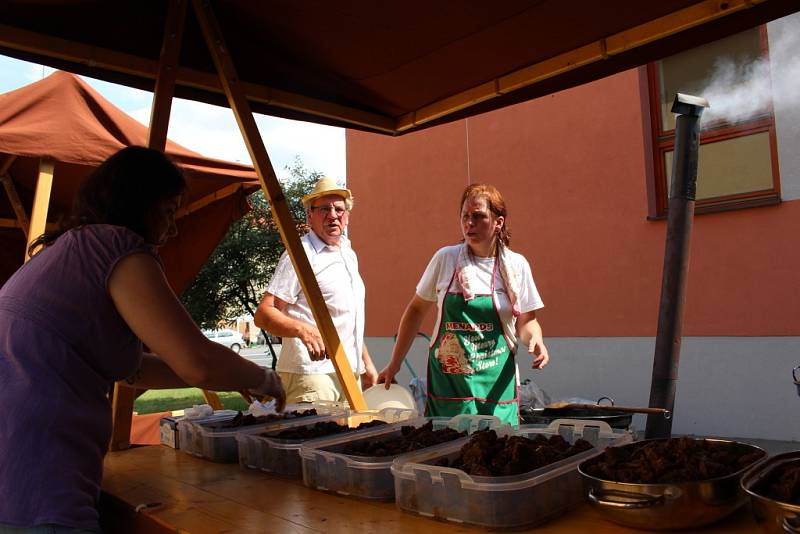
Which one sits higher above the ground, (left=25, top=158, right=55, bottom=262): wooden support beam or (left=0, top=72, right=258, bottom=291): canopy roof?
(left=0, top=72, right=258, bottom=291): canopy roof

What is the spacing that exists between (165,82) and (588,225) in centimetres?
571

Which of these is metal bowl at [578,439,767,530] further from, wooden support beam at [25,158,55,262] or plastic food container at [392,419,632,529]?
wooden support beam at [25,158,55,262]

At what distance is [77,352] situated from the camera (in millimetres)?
1414

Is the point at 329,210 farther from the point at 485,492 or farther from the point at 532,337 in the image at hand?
the point at 485,492

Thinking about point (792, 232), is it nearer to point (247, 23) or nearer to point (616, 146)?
point (616, 146)

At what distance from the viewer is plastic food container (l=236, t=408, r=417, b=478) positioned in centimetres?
187

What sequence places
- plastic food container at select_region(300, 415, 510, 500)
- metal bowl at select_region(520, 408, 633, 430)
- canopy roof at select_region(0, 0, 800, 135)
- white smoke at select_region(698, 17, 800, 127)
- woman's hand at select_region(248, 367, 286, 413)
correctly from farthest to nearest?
white smoke at select_region(698, 17, 800, 127) < metal bowl at select_region(520, 408, 633, 430) < canopy roof at select_region(0, 0, 800, 135) < woman's hand at select_region(248, 367, 286, 413) < plastic food container at select_region(300, 415, 510, 500)

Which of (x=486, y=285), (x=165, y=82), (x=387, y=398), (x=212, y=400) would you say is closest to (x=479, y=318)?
(x=486, y=285)

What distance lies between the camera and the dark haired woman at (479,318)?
288 centimetres

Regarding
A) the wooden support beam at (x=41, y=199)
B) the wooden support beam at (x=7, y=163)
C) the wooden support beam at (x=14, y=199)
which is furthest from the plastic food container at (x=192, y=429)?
the wooden support beam at (x=14, y=199)

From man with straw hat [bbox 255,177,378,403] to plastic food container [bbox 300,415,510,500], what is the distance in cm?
109

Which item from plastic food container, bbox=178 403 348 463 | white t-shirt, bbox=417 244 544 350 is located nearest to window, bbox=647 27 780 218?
white t-shirt, bbox=417 244 544 350

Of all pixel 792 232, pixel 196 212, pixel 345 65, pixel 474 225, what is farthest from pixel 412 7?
pixel 792 232

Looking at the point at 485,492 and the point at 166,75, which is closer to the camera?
the point at 485,492
